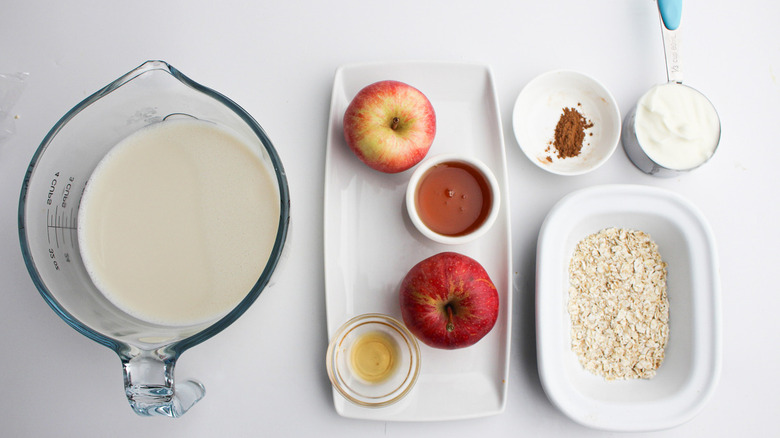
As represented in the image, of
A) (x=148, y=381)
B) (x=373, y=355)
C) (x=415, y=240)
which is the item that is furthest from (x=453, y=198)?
(x=148, y=381)

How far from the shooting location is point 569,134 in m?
0.96

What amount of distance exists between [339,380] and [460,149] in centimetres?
50

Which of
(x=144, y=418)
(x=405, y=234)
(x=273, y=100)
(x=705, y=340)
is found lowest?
(x=144, y=418)

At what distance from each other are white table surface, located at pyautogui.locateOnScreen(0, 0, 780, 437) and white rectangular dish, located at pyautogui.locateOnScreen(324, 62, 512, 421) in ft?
0.17

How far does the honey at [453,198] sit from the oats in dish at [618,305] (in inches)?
9.1

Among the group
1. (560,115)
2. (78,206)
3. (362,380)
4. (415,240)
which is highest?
(560,115)

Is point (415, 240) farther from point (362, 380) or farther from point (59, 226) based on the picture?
point (59, 226)

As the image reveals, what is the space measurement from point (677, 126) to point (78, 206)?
1.12m

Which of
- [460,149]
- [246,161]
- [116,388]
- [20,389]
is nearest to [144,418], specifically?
[116,388]

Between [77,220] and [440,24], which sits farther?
[440,24]

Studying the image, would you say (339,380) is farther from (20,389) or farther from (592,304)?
(20,389)

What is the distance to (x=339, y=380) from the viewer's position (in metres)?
0.86

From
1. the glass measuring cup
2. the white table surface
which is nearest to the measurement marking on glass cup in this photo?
the glass measuring cup

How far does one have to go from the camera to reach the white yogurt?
0.94m
